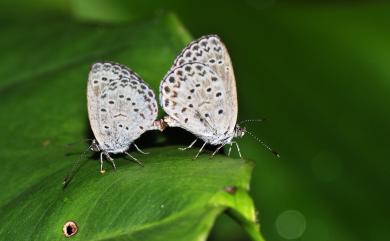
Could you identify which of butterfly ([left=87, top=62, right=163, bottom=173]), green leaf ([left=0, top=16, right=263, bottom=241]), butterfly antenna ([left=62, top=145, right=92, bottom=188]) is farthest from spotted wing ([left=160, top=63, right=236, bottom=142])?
butterfly antenna ([left=62, top=145, right=92, bottom=188])

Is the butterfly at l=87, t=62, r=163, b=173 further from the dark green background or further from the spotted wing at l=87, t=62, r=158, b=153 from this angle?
the dark green background

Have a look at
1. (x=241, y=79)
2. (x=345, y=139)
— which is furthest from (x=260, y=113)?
(x=345, y=139)

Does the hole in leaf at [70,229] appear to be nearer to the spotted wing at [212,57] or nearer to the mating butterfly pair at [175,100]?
the mating butterfly pair at [175,100]

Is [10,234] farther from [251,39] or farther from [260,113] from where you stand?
[251,39]

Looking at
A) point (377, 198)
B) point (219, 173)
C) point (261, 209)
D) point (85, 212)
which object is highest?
point (219, 173)

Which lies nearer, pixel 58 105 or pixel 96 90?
pixel 96 90

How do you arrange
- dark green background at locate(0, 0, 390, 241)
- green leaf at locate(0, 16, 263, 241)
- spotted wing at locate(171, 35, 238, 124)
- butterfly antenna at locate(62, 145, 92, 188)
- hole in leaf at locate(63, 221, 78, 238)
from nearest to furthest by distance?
green leaf at locate(0, 16, 263, 241) → hole in leaf at locate(63, 221, 78, 238) → butterfly antenna at locate(62, 145, 92, 188) → spotted wing at locate(171, 35, 238, 124) → dark green background at locate(0, 0, 390, 241)

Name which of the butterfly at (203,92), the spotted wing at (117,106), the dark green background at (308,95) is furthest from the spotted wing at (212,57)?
the dark green background at (308,95)
